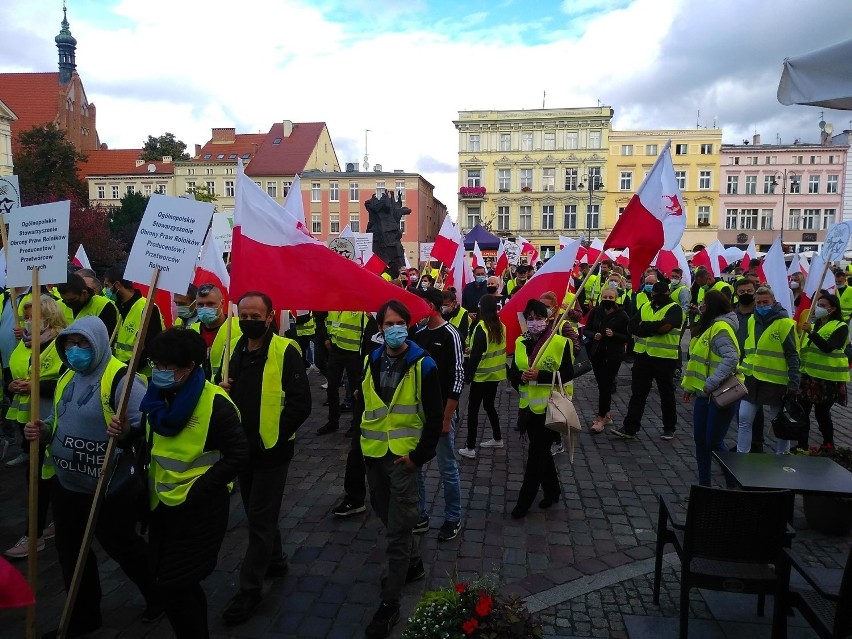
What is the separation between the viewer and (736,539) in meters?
3.46

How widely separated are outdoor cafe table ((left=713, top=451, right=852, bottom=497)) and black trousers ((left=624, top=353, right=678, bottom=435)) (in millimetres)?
3177

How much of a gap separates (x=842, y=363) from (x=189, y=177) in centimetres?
6901

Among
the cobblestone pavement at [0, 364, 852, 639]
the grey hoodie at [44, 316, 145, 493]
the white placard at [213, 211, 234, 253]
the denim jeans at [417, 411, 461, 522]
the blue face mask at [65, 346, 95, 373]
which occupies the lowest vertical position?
the cobblestone pavement at [0, 364, 852, 639]

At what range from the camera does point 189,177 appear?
6694cm

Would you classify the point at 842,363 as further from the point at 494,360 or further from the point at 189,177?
the point at 189,177

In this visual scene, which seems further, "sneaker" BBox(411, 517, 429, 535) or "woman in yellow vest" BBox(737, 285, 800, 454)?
"woman in yellow vest" BBox(737, 285, 800, 454)

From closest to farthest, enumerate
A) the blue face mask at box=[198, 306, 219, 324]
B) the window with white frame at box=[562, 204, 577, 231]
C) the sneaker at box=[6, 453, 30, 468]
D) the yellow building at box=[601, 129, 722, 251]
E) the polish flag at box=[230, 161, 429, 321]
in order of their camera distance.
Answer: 1. the polish flag at box=[230, 161, 429, 321]
2. the blue face mask at box=[198, 306, 219, 324]
3. the sneaker at box=[6, 453, 30, 468]
4. the yellow building at box=[601, 129, 722, 251]
5. the window with white frame at box=[562, 204, 577, 231]

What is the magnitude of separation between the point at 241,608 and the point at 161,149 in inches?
3023

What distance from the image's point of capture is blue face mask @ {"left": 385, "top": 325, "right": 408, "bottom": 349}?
4.04m

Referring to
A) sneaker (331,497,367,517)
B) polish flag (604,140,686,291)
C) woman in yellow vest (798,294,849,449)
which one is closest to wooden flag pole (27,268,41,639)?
sneaker (331,497,367,517)

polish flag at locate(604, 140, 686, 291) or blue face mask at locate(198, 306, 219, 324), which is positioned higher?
polish flag at locate(604, 140, 686, 291)

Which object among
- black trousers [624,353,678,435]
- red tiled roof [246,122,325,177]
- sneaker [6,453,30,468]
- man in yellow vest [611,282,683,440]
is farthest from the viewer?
red tiled roof [246,122,325,177]

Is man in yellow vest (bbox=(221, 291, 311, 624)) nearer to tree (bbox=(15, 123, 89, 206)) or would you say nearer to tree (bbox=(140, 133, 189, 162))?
tree (bbox=(15, 123, 89, 206))

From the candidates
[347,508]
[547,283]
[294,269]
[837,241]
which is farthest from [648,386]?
[294,269]
